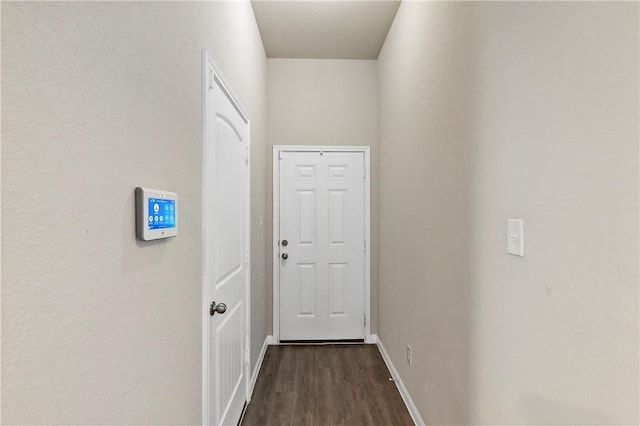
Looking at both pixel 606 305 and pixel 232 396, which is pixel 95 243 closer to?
pixel 606 305

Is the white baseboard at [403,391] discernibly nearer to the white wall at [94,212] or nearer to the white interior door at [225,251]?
the white interior door at [225,251]

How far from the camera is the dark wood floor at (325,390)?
6.79 feet

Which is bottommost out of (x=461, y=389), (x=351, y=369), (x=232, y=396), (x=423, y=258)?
(x=351, y=369)

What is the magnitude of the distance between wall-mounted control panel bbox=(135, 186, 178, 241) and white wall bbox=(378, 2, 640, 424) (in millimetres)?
1144

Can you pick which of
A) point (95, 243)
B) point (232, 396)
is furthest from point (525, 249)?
point (232, 396)

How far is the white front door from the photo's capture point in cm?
328

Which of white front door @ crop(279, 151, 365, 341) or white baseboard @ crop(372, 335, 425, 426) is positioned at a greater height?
white front door @ crop(279, 151, 365, 341)

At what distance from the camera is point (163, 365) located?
101 cm

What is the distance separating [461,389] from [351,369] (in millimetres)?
1456

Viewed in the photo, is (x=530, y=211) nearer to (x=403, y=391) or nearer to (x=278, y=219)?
(x=403, y=391)

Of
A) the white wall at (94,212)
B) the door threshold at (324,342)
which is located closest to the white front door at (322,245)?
the door threshold at (324,342)

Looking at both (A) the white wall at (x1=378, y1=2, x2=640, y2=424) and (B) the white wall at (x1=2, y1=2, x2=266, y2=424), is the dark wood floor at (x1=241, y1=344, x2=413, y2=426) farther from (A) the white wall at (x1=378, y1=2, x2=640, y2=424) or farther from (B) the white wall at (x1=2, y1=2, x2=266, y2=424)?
(B) the white wall at (x1=2, y1=2, x2=266, y2=424)

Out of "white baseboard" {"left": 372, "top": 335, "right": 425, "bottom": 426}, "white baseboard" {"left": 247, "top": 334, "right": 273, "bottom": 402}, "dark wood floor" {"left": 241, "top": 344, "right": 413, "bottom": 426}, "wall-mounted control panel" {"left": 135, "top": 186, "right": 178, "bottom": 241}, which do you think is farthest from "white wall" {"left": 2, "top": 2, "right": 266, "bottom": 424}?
"white baseboard" {"left": 372, "top": 335, "right": 425, "bottom": 426}

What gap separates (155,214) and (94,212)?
23cm
